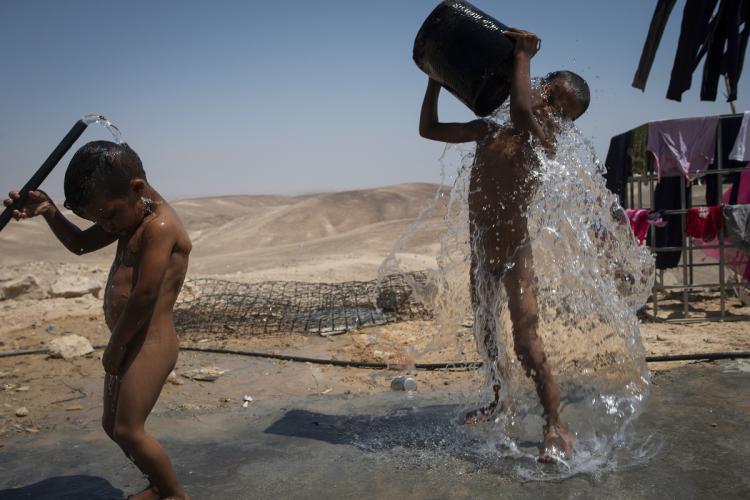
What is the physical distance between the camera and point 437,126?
309 cm

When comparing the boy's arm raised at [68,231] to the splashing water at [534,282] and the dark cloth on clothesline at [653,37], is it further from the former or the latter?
the dark cloth on clothesline at [653,37]

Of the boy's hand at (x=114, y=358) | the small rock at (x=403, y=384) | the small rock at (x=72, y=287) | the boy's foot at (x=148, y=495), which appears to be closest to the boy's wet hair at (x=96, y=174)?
the boy's hand at (x=114, y=358)

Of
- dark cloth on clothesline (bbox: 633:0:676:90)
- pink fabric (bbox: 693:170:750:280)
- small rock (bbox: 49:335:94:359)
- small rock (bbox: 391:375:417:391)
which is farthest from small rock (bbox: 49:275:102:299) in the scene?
dark cloth on clothesline (bbox: 633:0:676:90)

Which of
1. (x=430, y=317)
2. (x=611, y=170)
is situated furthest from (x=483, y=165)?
(x=611, y=170)

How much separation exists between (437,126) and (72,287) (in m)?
5.95

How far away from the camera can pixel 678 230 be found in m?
7.11

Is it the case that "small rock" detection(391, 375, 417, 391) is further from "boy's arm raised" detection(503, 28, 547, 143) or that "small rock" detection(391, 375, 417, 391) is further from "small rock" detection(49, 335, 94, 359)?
"small rock" detection(49, 335, 94, 359)

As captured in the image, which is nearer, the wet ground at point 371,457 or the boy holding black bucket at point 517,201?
the wet ground at point 371,457

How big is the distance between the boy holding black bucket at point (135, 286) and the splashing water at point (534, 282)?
1.43 meters

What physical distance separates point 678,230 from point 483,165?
17.2ft

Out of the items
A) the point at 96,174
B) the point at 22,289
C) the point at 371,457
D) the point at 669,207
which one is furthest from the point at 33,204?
Answer: the point at 669,207

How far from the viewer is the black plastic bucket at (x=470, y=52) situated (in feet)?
8.87

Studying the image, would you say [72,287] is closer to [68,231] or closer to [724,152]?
[68,231]

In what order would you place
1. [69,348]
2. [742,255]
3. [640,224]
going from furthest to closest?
[742,255] → [640,224] → [69,348]
